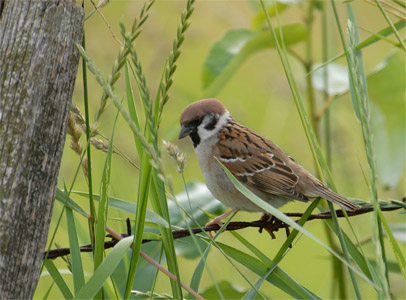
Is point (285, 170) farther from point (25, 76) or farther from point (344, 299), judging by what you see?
→ point (25, 76)

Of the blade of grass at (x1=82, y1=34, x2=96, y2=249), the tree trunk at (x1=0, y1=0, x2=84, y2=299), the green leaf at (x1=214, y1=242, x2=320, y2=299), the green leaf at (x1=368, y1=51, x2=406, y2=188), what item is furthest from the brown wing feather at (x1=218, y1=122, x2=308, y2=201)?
the tree trunk at (x1=0, y1=0, x2=84, y2=299)

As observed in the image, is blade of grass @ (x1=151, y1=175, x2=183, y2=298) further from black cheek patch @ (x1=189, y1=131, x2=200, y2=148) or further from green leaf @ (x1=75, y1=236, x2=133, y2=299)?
black cheek patch @ (x1=189, y1=131, x2=200, y2=148)

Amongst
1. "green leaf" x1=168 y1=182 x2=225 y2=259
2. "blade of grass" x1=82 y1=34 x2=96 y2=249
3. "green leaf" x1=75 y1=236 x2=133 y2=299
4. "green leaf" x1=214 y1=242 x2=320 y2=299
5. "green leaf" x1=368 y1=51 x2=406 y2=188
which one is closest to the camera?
"green leaf" x1=75 y1=236 x2=133 y2=299

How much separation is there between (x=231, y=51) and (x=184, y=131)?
1.60 feet

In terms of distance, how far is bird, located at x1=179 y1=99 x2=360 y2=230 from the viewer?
3.15 metres

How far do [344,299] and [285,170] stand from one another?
2.50 ft

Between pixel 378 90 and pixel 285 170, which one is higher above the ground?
pixel 378 90

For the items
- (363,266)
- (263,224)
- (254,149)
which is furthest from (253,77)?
(363,266)

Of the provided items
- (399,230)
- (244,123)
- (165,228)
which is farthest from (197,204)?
(244,123)

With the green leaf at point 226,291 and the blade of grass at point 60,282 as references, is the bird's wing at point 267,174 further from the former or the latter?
the blade of grass at point 60,282

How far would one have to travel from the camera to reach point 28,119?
5.78ft

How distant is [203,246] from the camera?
107 inches

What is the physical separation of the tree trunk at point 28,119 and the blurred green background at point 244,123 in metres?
0.74

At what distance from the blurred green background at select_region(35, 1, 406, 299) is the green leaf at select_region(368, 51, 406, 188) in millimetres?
124
